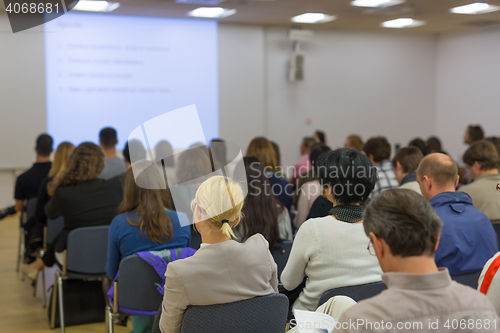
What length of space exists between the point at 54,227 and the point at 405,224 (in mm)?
3088

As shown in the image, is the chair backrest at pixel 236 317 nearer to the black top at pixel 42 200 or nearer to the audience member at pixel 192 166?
the audience member at pixel 192 166

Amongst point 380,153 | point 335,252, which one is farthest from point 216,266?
point 380,153

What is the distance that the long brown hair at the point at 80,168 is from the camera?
10.3 ft

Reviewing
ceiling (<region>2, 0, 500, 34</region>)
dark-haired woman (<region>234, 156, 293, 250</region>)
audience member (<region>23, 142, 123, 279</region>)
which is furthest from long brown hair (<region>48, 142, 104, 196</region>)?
ceiling (<region>2, 0, 500, 34</region>)

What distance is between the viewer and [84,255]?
3.03 metres

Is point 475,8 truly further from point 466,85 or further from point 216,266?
point 216,266

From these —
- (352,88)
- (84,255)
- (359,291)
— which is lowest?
(84,255)

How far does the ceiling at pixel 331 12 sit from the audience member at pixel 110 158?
123 inches

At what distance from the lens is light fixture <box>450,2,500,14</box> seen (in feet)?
24.0

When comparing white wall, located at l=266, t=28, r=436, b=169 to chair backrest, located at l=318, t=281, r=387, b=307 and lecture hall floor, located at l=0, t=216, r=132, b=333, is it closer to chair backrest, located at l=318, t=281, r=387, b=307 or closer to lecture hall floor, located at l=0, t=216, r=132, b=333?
lecture hall floor, located at l=0, t=216, r=132, b=333

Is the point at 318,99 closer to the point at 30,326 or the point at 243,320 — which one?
the point at 30,326

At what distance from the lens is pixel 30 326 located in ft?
11.0

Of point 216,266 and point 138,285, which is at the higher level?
point 216,266

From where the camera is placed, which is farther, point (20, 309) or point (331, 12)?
point (331, 12)
